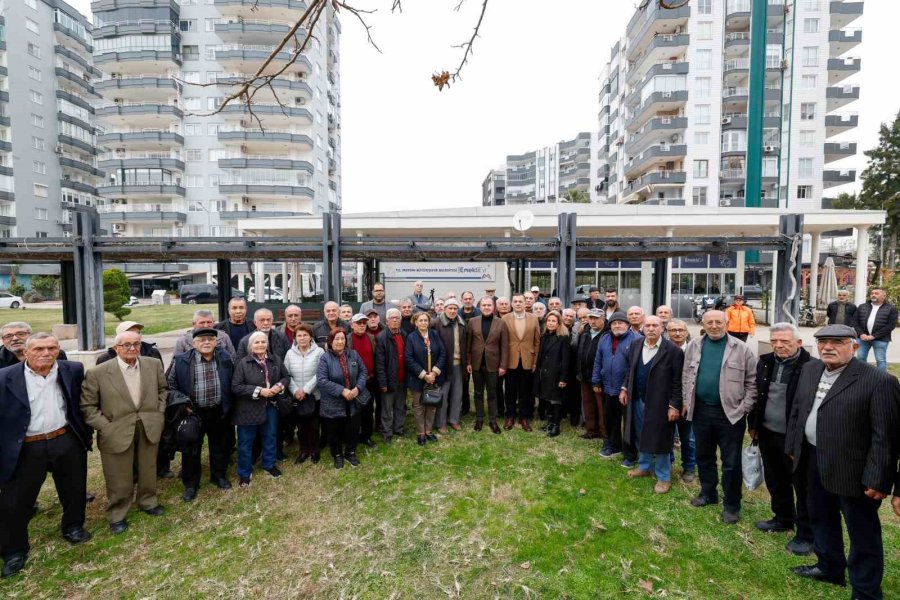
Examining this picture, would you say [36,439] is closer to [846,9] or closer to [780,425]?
[780,425]

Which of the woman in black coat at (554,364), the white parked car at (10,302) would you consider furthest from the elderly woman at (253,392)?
the white parked car at (10,302)

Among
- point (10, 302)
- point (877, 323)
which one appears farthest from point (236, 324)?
point (10, 302)

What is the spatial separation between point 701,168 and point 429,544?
40.9m

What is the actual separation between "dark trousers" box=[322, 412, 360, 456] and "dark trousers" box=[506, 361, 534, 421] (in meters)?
2.19

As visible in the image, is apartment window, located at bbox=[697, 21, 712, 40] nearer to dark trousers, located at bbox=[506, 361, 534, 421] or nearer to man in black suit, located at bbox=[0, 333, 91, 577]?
dark trousers, located at bbox=[506, 361, 534, 421]

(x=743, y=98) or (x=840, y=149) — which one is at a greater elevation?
(x=743, y=98)

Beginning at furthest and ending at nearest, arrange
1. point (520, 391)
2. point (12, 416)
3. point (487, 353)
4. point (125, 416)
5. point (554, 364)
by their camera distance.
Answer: point (520, 391), point (487, 353), point (554, 364), point (125, 416), point (12, 416)

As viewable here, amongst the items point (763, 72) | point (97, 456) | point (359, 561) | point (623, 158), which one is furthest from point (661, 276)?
point (623, 158)

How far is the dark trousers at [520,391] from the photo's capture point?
6.19 m

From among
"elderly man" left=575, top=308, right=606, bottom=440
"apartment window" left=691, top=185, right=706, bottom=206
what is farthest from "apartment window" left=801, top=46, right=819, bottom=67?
"elderly man" left=575, top=308, right=606, bottom=440

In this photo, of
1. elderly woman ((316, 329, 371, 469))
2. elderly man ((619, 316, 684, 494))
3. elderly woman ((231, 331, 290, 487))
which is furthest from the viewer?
elderly woman ((316, 329, 371, 469))

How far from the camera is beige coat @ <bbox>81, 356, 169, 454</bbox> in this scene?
3.66 meters

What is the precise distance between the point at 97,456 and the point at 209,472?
71.1 inches

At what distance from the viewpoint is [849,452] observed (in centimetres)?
281
